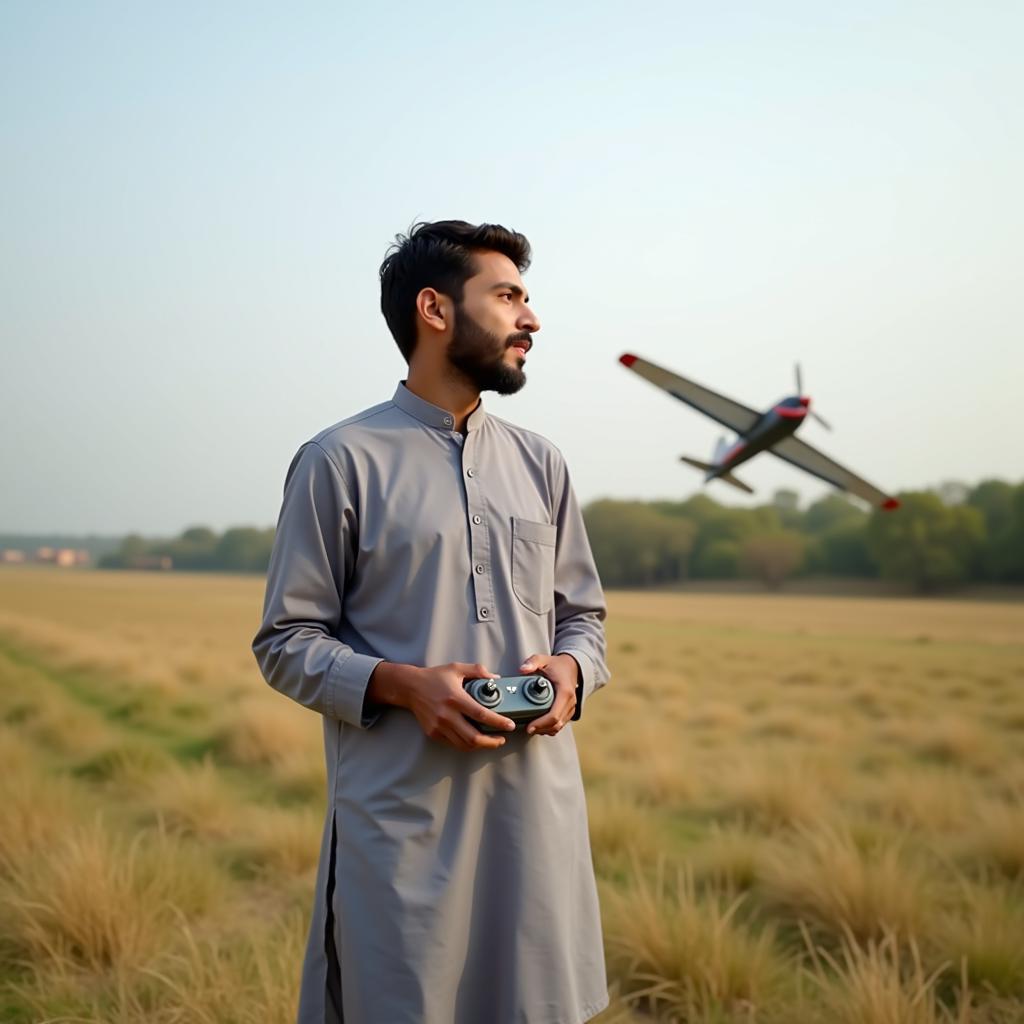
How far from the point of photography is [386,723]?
1948 millimetres

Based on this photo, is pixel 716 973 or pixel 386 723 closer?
pixel 386 723

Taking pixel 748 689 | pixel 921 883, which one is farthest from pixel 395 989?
pixel 748 689

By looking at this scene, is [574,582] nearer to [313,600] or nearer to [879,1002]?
[313,600]

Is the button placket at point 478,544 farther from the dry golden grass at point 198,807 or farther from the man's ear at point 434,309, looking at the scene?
the dry golden grass at point 198,807

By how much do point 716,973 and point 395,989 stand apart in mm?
2383

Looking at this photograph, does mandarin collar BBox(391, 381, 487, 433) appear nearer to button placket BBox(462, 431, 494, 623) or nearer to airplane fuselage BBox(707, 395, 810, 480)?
button placket BBox(462, 431, 494, 623)

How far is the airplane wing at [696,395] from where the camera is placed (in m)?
3.93

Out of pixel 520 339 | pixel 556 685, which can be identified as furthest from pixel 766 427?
pixel 556 685

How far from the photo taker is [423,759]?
6.33 ft

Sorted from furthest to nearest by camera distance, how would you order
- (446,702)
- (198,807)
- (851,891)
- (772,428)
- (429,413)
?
(198,807)
(851,891)
(772,428)
(429,413)
(446,702)

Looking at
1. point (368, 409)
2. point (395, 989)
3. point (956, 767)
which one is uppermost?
point (368, 409)

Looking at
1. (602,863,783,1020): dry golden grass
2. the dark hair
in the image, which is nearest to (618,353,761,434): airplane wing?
the dark hair

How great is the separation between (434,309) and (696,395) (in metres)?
2.14

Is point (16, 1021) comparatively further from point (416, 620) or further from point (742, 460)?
point (742, 460)
